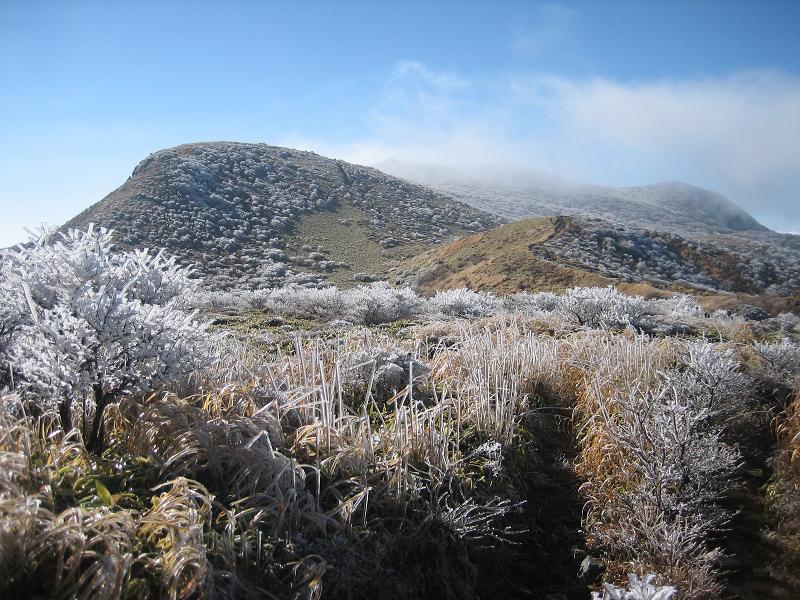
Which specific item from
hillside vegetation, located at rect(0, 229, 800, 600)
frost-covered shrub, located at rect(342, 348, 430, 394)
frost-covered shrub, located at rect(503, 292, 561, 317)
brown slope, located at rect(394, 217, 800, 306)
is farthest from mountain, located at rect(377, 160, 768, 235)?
hillside vegetation, located at rect(0, 229, 800, 600)

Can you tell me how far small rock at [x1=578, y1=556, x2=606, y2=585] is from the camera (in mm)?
2861

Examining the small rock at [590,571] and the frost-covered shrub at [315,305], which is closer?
the small rock at [590,571]

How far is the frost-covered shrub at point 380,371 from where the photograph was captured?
14.6 feet

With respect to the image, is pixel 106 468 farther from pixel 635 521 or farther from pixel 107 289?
pixel 635 521

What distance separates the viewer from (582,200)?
348 feet

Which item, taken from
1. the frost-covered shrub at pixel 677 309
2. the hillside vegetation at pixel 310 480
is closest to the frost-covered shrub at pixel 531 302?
the frost-covered shrub at pixel 677 309

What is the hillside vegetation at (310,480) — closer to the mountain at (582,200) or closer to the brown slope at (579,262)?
the brown slope at (579,262)

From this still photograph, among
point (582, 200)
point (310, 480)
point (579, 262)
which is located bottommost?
point (310, 480)

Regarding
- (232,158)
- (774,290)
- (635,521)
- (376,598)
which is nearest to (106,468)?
(376,598)

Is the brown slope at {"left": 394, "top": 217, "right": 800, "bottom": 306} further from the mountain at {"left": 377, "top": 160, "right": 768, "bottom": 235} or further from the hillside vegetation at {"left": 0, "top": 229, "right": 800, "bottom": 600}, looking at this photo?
the mountain at {"left": 377, "top": 160, "right": 768, "bottom": 235}

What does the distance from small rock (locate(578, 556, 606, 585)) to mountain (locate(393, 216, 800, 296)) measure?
15.4 meters

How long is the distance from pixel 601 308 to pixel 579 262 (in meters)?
11.7

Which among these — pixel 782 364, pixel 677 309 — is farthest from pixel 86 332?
pixel 677 309

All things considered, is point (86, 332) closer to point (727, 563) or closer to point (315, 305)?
point (727, 563)
